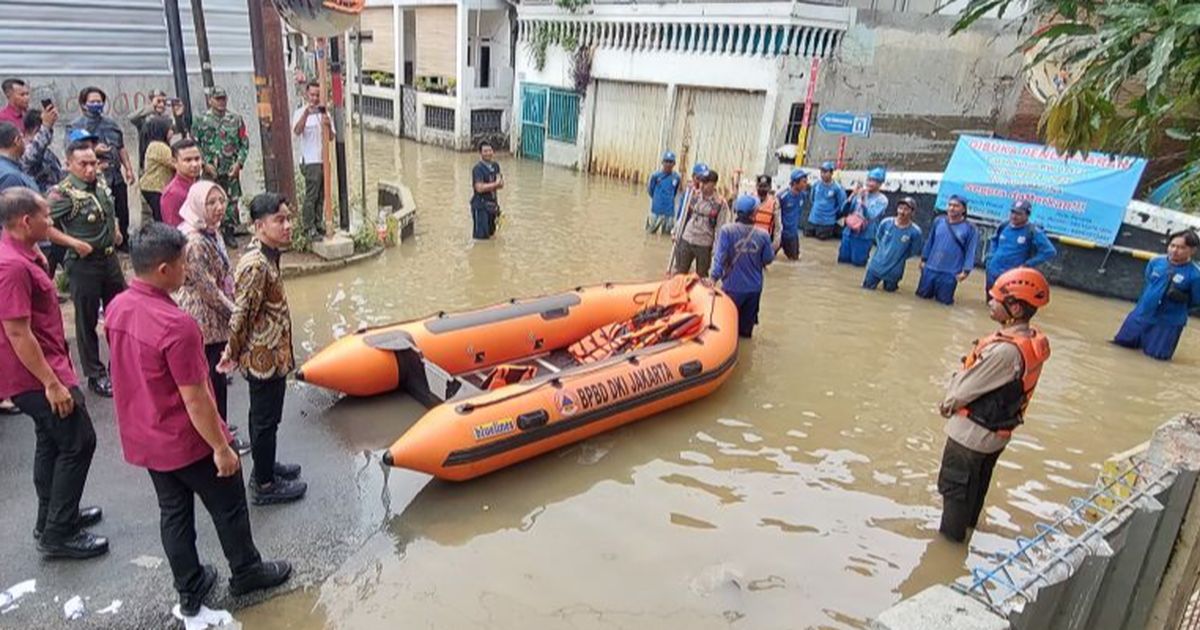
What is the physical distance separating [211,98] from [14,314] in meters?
4.87

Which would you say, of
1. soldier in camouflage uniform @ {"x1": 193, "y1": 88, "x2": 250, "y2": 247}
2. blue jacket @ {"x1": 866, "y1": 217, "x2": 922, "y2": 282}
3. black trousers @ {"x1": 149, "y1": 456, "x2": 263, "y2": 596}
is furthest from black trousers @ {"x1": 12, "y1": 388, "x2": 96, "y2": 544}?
blue jacket @ {"x1": 866, "y1": 217, "x2": 922, "y2": 282}

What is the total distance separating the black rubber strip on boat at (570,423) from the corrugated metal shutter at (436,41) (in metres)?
15.4

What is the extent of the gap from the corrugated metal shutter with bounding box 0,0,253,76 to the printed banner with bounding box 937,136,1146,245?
30.3 ft

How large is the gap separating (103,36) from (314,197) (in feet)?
8.46

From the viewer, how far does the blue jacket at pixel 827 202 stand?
10.6 metres

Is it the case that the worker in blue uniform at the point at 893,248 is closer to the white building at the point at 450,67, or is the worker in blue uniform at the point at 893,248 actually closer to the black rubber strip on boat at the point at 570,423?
the black rubber strip on boat at the point at 570,423

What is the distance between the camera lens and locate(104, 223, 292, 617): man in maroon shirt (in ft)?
8.28

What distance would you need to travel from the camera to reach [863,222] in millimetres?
9539

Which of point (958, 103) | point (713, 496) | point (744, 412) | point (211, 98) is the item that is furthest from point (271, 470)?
point (958, 103)

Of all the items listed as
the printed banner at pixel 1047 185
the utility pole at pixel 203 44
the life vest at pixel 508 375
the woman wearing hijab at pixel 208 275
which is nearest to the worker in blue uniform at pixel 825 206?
the printed banner at pixel 1047 185

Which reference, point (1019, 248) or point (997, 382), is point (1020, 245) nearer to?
point (1019, 248)

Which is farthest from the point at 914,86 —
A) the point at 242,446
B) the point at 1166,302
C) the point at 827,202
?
the point at 242,446

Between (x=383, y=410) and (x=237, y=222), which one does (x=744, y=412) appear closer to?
(x=383, y=410)

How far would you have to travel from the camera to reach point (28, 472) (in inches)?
152
